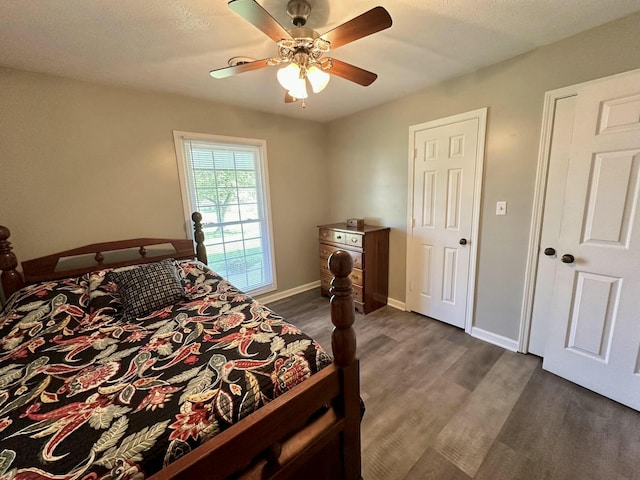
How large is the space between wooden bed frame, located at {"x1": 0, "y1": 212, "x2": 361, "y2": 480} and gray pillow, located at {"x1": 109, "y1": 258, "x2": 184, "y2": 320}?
1225 millimetres

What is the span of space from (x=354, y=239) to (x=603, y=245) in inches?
73.3

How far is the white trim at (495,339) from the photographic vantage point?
2.21 meters

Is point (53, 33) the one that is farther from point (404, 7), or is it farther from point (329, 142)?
point (329, 142)

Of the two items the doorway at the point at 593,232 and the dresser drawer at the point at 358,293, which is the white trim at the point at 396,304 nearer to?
the dresser drawer at the point at 358,293

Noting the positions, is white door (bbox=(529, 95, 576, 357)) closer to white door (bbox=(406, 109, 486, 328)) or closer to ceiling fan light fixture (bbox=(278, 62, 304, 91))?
white door (bbox=(406, 109, 486, 328))

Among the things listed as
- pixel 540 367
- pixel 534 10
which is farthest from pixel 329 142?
pixel 540 367

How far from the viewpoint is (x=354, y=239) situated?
288cm

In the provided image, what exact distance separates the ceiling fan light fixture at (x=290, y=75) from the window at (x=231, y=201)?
5.21ft

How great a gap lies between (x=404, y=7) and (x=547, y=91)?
4.06ft

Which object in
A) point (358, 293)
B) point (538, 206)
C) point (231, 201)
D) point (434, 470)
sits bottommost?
point (434, 470)

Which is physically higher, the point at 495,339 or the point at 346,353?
the point at 346,353

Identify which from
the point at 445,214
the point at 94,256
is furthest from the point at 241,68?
the point at 445,214

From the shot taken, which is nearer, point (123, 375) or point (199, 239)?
point (123, 375)

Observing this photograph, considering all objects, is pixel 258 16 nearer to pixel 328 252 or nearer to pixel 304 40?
pixel 304 40
